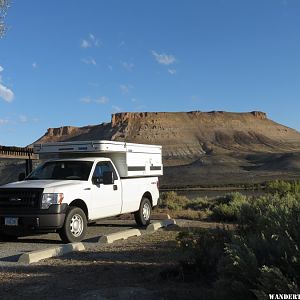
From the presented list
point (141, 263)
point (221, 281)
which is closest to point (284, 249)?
point (221, 281)

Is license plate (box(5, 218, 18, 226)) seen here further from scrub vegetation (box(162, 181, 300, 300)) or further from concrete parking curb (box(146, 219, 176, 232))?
scrub vegetation (box(162, 181, 300, 300))

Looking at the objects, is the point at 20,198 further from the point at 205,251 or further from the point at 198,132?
the point at 198,132

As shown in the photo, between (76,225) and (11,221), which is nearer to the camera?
(11,221)

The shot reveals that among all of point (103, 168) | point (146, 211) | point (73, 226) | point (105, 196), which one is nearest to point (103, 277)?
point (73, 226)

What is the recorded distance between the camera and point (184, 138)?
540ft

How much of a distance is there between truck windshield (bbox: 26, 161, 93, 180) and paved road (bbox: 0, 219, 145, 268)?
1.47 m

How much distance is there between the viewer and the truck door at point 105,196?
13289mm

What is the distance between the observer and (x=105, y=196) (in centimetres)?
1367

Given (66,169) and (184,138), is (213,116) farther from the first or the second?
(66,169)

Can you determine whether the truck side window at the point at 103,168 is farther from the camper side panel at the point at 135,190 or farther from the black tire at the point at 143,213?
the black tire at the point at 143,213

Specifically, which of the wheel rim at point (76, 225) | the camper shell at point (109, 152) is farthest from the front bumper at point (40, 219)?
the camper shell at point (109, 152)

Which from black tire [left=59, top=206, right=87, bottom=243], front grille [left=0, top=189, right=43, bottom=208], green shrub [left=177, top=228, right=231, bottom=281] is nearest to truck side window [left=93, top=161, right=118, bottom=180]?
black tire [left=59, top=206, right=87, bottom=243]

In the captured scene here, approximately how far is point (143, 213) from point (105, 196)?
2508mm

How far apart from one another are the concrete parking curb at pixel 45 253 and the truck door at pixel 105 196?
2438 mm
